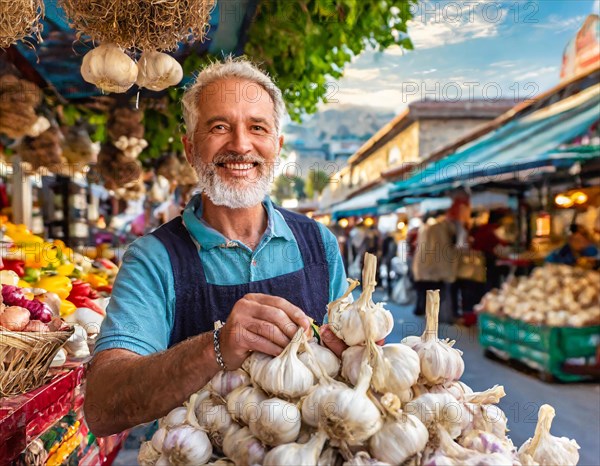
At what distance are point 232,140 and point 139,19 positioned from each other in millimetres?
578

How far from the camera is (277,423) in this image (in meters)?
1.08

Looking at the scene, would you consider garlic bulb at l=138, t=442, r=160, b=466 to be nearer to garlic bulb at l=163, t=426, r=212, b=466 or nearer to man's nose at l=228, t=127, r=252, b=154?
garlic bulb at l=163, t=426, r=212, b=466

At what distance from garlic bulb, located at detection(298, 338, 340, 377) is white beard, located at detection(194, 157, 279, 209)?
3.13ft

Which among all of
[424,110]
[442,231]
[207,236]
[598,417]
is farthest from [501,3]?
[424,110]

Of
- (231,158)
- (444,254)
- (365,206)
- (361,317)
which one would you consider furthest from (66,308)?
(365,206)

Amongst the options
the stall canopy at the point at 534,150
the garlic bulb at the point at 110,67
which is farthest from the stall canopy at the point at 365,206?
the garlic bulb at the point at 110,67

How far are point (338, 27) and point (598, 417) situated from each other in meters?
4.26

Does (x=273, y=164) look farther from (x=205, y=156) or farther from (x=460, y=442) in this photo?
(x=460, y=442)

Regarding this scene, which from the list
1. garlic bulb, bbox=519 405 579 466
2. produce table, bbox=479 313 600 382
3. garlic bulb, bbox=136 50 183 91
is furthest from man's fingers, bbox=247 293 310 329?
produce table, bbox=479 313 600 382

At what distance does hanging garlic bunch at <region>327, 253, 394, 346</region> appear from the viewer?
3.81ft

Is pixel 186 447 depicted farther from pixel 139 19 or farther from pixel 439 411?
pixel 139 19

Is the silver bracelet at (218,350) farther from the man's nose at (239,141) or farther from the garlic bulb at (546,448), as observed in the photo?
the man's nose at (239,141)

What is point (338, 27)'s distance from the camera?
14.1 feet

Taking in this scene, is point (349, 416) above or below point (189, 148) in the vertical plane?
below
